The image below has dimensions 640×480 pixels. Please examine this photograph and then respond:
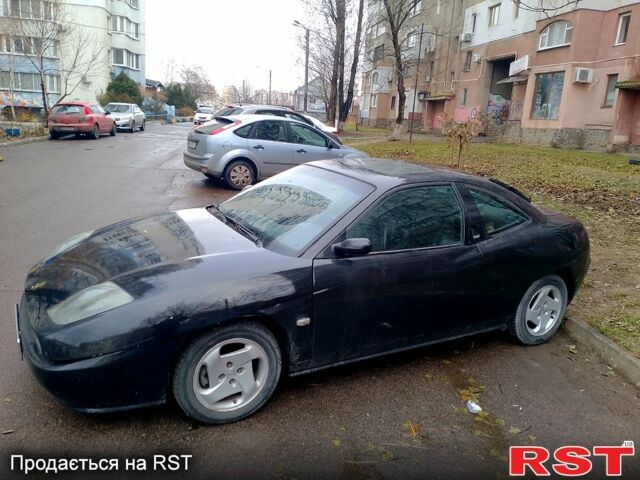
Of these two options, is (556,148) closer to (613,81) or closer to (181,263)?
(613,81)

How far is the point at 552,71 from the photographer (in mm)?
25219

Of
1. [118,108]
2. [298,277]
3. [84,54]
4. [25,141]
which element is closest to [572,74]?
[118,108]

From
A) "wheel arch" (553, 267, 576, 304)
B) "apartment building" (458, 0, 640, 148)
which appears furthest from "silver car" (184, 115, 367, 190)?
"apartment building" (458, 0, 640, 148)

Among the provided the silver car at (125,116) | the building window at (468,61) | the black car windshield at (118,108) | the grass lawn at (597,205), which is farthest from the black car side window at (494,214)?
the building window at (468,61)

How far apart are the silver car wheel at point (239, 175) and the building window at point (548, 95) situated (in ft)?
66.7

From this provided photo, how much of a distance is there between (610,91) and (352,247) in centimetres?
2481

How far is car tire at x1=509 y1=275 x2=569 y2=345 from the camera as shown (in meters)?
4.15

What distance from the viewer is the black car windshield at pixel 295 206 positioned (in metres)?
3.35

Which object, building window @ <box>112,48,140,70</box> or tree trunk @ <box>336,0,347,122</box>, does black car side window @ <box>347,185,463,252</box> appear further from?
building window @ <box>112,48,140,70</box>

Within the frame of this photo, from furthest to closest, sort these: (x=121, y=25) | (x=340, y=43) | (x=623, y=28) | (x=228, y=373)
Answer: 1. (x=121, y=25)
2. (x=340, y=43)
3. (x=623, y=28)
4. (x=228, y=373)

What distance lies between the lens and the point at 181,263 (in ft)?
9.83

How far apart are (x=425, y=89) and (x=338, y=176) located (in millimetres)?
41635

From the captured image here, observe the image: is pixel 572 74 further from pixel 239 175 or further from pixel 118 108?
pixel 118 108

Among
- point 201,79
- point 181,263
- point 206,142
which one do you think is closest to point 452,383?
point 181,263
